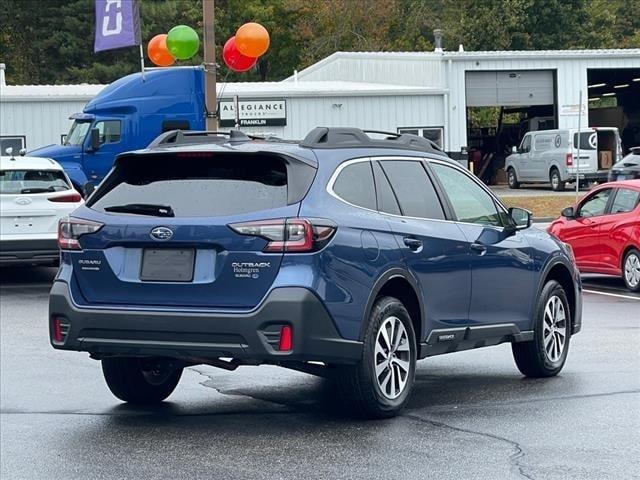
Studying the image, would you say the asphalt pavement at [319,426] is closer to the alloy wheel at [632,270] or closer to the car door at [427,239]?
the car door at [427,239]

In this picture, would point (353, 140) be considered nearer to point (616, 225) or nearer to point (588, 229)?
point (616, 225)

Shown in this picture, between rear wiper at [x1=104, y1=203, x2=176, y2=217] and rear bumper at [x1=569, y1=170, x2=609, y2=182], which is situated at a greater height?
rear wiper at [x1=104, y1=203, x2=176, y2=217]

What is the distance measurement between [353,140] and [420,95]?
117 ft

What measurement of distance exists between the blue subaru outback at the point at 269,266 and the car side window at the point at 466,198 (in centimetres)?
16

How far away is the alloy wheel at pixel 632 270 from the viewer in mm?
16875

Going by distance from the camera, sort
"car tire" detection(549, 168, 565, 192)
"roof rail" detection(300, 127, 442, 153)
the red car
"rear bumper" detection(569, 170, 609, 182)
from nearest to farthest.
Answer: "roof rail" detection(300, 127, 442, 153), the red car, "rear bumper" detection(569, 170, 609, 182), "car tire" detection(549, 168, 565, 192)

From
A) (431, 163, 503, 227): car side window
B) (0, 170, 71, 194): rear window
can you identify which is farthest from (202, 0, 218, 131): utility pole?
(431, 163, 503, 227): car side window

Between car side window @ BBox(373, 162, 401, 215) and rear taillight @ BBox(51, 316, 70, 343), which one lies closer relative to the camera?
rear taillight @ BBox(51, 316, 70, 343)

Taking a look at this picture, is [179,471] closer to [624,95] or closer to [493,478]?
[493,478]

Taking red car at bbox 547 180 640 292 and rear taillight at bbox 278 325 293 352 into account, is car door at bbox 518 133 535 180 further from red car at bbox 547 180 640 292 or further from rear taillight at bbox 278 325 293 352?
rear taillight at bbox 278 325 293 352

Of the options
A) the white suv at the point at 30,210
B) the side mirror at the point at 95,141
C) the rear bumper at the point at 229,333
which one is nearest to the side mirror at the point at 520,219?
the rear bumper at the point at 229,333

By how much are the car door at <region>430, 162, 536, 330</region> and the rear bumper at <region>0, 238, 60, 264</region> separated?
8704 millimetres

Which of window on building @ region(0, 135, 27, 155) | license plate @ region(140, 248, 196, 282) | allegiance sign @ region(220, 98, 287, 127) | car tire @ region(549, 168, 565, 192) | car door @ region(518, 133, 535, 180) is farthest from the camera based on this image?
car door @ region(518, 133, 535, 180)

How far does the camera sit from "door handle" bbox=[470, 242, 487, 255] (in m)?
9.10
